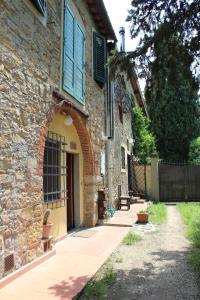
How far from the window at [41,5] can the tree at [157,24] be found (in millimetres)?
1557

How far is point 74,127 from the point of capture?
870 cm

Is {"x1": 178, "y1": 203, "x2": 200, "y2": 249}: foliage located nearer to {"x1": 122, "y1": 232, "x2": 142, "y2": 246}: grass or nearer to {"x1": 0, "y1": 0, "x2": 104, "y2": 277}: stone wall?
{"x1": 122, "y1": 232, "x2": 142, "y2": 246}: grass

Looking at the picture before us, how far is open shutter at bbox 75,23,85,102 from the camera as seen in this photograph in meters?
7.99

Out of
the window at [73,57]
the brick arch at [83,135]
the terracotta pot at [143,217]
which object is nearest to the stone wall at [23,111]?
the window at [73,57]

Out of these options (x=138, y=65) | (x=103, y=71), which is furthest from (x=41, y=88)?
(x=103, y=71)

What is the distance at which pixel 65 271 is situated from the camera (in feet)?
17.3

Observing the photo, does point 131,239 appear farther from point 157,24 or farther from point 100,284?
point 157,24

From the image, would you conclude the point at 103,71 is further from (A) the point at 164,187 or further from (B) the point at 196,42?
(A) the point at 164,187

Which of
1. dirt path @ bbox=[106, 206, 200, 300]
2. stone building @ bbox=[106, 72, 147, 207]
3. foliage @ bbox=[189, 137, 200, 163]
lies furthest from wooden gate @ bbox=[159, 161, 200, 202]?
foliage @ bbox=[189, 137, 200, 163]

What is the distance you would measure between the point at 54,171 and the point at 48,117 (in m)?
1.56

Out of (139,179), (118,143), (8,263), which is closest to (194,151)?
(139,179)

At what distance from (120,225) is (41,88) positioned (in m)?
4.86

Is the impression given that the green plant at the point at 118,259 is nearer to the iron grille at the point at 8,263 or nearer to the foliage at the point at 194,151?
the iron grille at the point at 8,263

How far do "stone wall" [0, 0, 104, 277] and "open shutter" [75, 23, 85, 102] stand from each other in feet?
3.85
